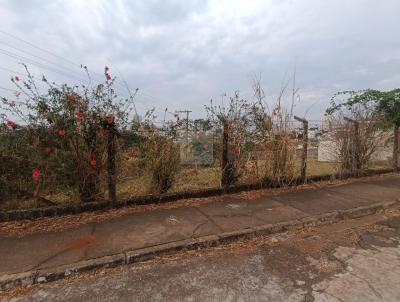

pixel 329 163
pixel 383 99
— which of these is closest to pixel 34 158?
pixel 329 163

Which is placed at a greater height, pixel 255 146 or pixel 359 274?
pixel 255 146

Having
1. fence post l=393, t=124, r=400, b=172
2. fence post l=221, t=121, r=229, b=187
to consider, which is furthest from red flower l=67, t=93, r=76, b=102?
fence post l=393, t=124, r=400, b=172

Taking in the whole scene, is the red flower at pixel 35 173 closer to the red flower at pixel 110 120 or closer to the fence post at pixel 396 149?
the red flower at pixel 110 120

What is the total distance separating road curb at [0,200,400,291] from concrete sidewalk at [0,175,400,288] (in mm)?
33

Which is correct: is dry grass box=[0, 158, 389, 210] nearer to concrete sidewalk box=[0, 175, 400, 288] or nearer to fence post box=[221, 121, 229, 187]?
fence post box=[221, 121, 229, 187]

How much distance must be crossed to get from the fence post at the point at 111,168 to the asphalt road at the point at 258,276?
192 cm

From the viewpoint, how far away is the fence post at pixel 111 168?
4.51m

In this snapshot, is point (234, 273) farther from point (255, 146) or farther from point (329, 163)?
point (329, 163)

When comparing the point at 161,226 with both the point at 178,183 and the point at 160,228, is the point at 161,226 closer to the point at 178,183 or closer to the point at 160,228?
the point at 160,228

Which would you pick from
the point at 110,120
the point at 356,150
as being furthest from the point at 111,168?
the point at 356,150

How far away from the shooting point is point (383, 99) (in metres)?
13.7

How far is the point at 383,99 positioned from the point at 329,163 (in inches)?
331

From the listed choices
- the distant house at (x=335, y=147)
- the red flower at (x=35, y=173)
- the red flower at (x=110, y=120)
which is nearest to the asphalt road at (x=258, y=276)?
the red flower at (x=35, y=173)

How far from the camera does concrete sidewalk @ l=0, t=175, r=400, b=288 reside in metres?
2.98
